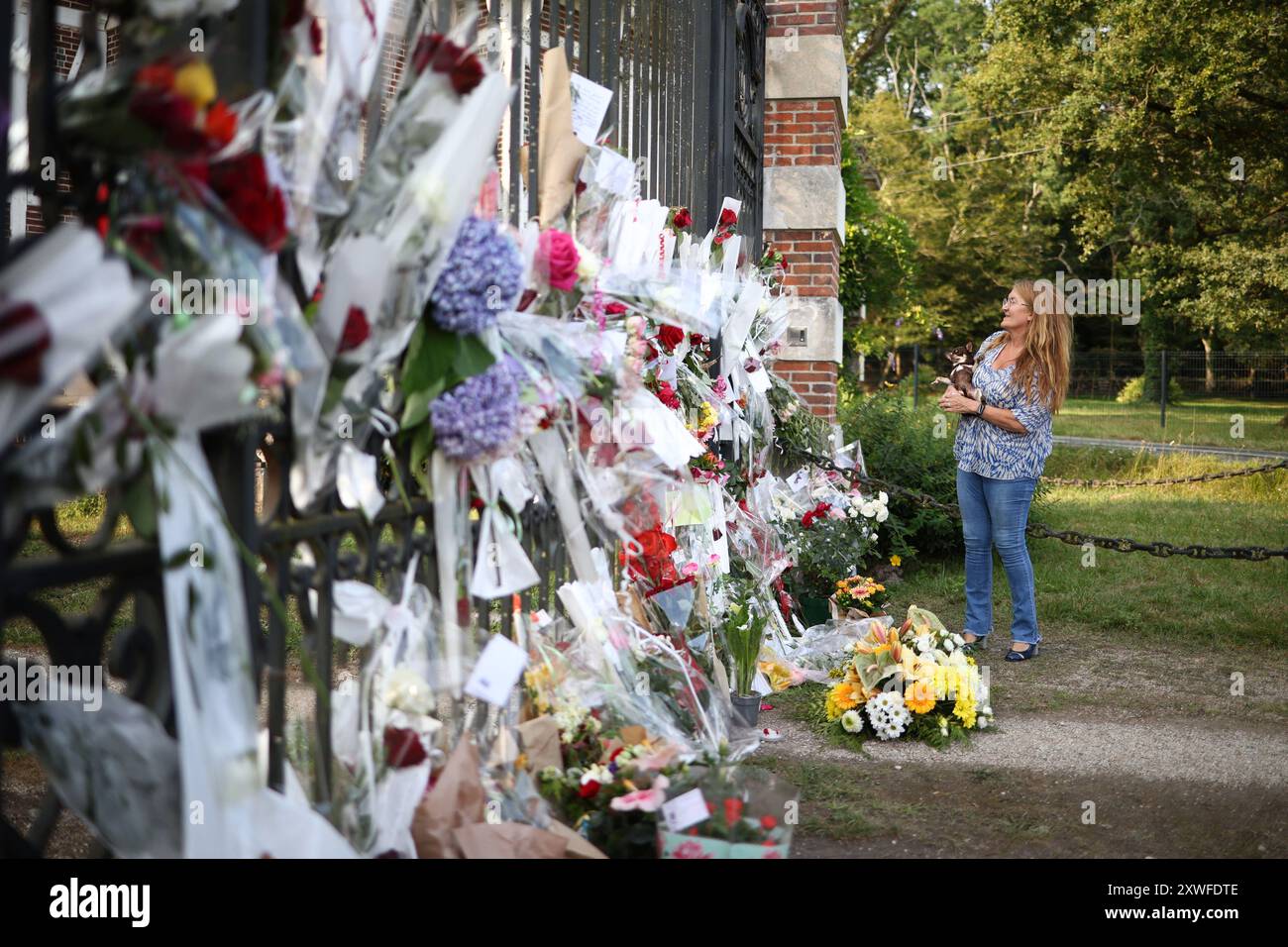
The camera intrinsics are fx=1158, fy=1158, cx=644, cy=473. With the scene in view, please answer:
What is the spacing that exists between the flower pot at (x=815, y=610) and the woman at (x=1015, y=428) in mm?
820

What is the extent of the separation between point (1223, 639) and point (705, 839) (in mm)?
5366

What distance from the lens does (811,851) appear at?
3.41 m

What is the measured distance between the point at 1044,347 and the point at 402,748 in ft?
15.2

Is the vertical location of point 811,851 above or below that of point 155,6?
below

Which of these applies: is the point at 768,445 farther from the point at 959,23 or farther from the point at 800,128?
the point at 959,23

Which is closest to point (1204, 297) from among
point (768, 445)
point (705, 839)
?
point (768, 445)

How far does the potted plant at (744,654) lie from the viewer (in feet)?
14.7

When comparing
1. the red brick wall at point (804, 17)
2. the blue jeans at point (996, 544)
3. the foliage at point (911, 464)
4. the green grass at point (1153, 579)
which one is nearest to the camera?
the blue jeans at point (996, 544)

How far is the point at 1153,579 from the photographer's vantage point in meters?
8.36

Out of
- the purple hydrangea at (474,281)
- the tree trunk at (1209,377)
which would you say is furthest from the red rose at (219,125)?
the tree trunk at (1209,377)

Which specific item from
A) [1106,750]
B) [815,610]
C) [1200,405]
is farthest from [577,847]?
[1200,405]

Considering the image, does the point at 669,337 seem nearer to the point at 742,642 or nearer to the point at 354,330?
the point at 742,642

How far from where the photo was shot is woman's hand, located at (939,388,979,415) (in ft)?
19.5

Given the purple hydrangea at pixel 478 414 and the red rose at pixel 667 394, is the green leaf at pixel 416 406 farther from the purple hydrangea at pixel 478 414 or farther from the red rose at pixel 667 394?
the red rose at pixel 667 394
